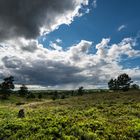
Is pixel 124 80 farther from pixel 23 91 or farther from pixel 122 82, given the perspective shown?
pixel 23 91

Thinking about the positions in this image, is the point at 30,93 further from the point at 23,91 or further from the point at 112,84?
the point at 112,84

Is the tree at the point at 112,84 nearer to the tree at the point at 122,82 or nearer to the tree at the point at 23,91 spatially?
the tree at the point at 122,82

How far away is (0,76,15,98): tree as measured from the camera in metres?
115

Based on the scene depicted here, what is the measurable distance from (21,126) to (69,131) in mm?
5669

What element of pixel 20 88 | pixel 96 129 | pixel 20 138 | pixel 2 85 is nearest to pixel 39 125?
pixel 20 138

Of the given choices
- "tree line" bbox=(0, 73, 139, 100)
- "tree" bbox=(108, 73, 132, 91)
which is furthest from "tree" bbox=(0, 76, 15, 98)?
"tree" bbox=(108, 73, 132, 91)

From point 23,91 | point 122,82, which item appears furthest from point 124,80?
point 23,91

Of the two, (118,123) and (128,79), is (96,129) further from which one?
(128,79)

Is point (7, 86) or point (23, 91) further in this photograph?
point (23, 91)

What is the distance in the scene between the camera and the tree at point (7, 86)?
378 feet

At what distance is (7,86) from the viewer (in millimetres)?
117562

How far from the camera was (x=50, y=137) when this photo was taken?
21.9 meters

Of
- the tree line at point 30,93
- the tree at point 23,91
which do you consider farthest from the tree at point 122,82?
the tree at point 23,91

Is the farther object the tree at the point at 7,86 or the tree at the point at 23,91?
the tree at the point at 23,91
